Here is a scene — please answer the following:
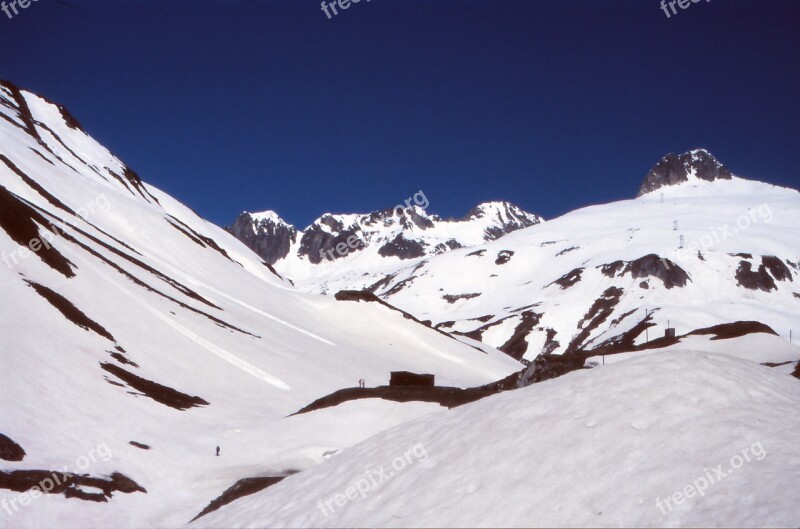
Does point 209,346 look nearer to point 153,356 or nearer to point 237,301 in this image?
point 153,356

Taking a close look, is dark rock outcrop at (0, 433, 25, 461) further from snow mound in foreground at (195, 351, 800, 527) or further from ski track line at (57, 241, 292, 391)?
ski track line at (57, 241, 292, 391)

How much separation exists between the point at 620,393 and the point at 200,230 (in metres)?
117

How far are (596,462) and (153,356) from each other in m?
39.9

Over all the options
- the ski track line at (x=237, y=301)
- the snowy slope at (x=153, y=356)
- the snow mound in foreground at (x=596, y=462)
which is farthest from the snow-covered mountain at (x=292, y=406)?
the ski track line at (x=237, y=301)

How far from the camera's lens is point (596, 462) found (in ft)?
25.9

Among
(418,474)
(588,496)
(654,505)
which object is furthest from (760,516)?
(418,474)

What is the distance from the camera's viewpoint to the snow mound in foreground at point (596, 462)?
7.02 m

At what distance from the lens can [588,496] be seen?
739 cm

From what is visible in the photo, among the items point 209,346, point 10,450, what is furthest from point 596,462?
point 209,346

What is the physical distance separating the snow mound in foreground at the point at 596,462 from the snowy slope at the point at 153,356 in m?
15.4

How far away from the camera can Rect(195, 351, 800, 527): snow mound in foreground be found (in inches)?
276

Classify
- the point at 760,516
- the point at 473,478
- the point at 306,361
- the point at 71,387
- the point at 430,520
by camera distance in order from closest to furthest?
1. the point at 760,516
2. the point at 430,520
3. the point at 473,478
4. the point at 71,387
5. the point at 306,361

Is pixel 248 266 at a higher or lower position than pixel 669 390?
higher

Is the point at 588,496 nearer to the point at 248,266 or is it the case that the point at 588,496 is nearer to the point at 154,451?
the point at 154,451
